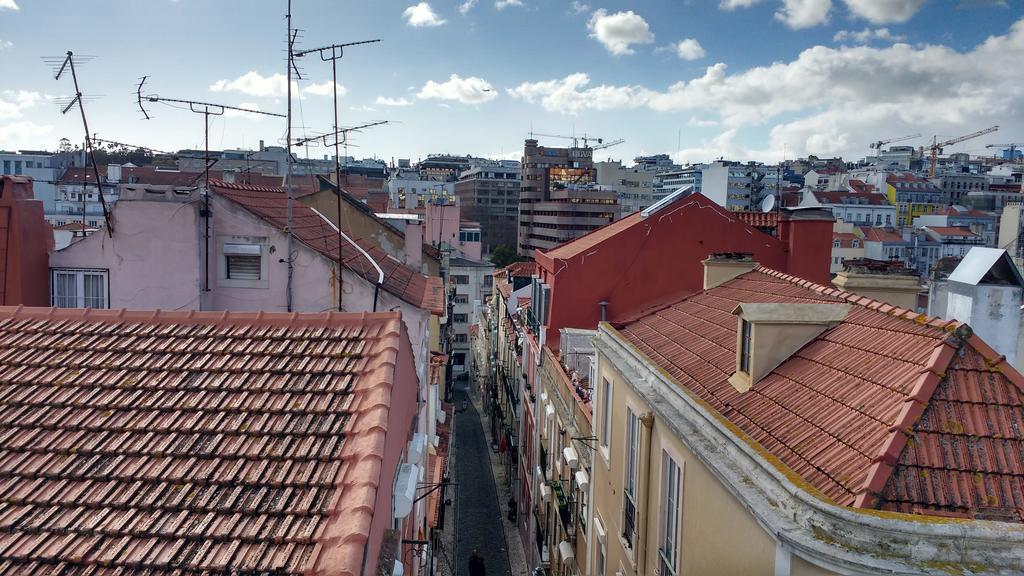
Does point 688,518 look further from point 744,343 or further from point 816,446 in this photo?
point 744,343

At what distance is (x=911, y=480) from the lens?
6562 mm

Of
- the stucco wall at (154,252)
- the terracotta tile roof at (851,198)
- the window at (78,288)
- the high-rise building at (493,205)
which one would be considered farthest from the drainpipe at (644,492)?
the high-rise building at (493,205)

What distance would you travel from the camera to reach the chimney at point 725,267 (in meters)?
15.4

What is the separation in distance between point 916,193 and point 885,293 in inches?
3786

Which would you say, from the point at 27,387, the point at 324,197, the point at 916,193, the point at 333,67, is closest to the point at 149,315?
the point at 27,387

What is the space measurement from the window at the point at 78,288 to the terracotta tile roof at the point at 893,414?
39.7ft

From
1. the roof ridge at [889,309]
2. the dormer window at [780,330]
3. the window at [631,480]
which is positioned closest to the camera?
the roof ridge at [889,309]

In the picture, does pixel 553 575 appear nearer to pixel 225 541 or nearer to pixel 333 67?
pixel 333 67

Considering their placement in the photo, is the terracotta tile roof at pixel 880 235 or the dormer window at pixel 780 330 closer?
the dormer window at pixel 780 330

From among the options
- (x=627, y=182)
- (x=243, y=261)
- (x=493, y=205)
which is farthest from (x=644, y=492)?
(x=493, y=205)

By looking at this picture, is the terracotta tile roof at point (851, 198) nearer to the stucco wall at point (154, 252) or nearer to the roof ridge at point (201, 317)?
the stucco wall at point (154, 252)

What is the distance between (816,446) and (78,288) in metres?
14.6

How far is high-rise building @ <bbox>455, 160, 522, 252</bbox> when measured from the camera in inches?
4786

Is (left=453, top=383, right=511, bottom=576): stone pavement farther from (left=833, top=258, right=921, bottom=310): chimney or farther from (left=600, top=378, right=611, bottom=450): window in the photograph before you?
(left=833, top=258, right=921, bottom=310): chimney
